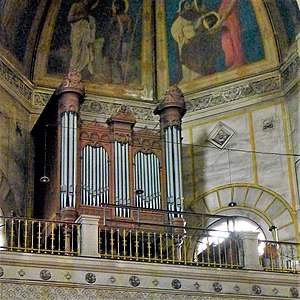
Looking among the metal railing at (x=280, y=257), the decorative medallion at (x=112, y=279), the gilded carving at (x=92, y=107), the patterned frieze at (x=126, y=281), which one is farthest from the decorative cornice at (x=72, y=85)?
the metal railing at (x=280, y=257)

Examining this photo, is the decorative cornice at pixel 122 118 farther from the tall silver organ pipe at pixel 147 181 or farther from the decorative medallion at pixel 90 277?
the decorative medallion at pixel 90 277

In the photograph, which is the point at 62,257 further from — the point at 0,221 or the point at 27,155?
the point at 27,155

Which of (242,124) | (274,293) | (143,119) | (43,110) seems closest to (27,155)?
(43,110)

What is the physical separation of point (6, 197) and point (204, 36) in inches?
265

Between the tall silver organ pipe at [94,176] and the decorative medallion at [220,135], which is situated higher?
the decorative medallion at [220,135]

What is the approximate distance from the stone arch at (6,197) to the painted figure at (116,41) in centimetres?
→ 441

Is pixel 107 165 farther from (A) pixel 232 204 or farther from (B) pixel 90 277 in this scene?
(B) pixel 90 277

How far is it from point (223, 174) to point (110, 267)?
5.98 meters

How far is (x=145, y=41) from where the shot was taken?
75.2 ft

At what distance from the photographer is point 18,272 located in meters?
15.2

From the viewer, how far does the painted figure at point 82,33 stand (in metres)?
22.1

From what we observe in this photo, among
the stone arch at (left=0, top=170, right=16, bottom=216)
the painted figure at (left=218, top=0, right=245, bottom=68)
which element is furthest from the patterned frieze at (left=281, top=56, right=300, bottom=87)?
the stone arch at (left=0, top=170, right=16, bottom=216)

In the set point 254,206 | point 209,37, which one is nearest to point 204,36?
point 209,37

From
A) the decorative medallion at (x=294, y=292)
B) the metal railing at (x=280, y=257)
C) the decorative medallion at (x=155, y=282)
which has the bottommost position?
the decorative medallion at (x=294, y=292)
